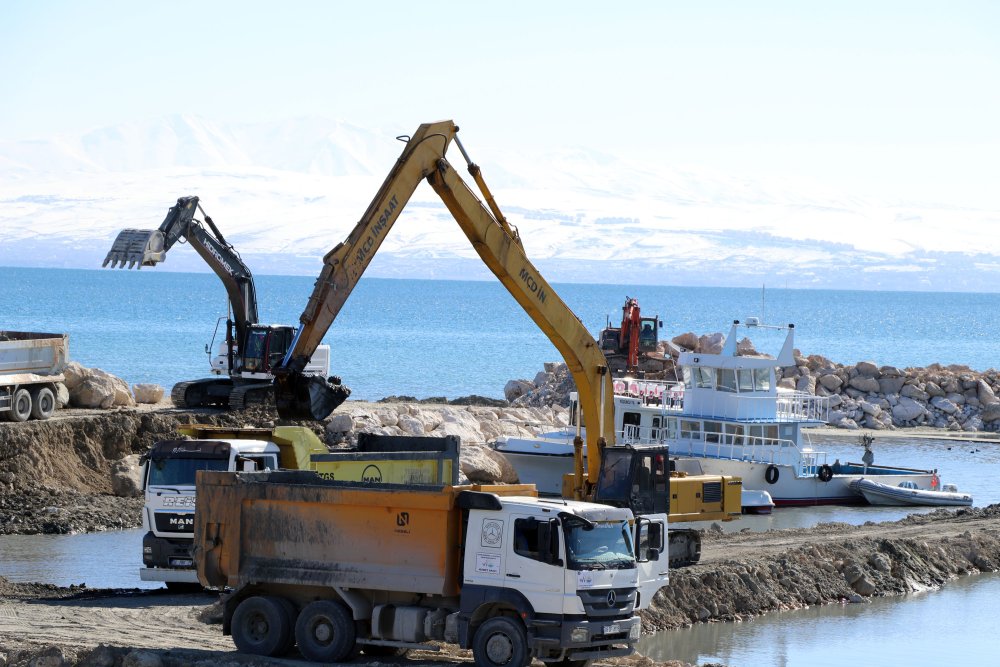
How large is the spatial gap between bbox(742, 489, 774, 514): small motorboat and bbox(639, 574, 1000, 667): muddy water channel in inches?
347

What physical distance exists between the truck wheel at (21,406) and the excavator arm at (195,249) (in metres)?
3.47

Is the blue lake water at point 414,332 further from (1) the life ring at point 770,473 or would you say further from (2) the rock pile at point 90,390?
(2) the rock pile at point 90,390

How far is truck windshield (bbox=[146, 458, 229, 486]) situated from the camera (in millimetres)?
20250

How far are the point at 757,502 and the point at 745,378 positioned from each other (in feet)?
11.8

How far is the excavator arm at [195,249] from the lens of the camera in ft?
99.7

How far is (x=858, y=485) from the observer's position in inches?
1371

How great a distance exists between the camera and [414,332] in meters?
120

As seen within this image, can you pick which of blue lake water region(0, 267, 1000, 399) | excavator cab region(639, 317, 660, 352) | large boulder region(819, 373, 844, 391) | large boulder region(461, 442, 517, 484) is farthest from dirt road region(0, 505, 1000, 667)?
large boulder region(819, 373, 844, 391)

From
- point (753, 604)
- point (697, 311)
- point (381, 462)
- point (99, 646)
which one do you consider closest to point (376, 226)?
point (381, 462)

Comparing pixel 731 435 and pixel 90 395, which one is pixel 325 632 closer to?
pixel 731 435

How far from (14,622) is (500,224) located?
32.1 feet

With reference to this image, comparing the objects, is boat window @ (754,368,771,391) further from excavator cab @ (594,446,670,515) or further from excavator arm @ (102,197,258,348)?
excavator cab @ (594,446,670,515)

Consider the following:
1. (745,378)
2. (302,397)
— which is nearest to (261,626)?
(302,397)

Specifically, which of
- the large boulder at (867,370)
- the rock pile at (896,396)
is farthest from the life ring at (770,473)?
the large boulder at (867,370)
